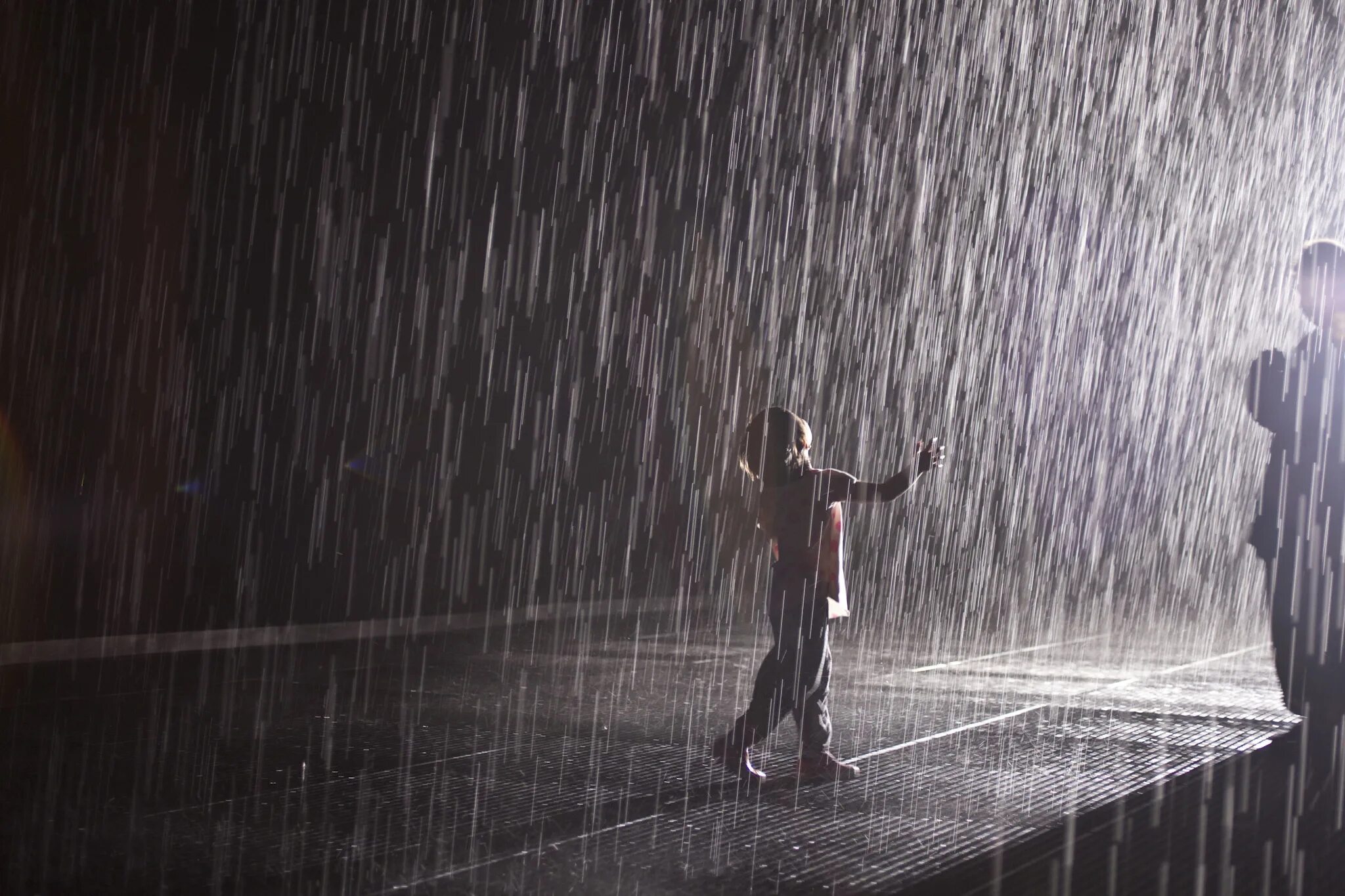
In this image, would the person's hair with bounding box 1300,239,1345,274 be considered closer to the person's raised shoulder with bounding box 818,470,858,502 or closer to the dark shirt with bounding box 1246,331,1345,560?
the dark shirt with bounding box 1246,331,1345,560

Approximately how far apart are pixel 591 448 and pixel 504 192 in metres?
3.50

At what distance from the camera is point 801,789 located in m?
4.80

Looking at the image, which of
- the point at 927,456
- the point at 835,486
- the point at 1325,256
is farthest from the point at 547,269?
the point at 1325,256

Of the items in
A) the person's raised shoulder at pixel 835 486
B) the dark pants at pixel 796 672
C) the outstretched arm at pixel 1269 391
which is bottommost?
the dark pants at pixel 796 672

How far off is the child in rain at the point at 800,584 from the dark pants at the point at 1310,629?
1.57m

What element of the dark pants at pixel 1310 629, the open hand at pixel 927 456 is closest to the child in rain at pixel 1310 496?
the dark pants at pixel 1310 629

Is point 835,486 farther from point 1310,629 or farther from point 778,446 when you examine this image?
point 1310,629

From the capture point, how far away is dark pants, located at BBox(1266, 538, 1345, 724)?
4922 millimetres

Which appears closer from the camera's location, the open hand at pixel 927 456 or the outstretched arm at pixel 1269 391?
the open hand at pixel 927 456

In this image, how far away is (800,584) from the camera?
16.2ft

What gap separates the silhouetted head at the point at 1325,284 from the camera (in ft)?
16.6

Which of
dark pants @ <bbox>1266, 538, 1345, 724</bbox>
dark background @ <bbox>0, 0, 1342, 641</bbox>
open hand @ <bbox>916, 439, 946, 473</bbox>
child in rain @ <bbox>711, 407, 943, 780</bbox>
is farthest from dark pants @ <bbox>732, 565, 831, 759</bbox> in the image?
Result: dark background @ <bbox>0, 0, 1342, 641</bbox>

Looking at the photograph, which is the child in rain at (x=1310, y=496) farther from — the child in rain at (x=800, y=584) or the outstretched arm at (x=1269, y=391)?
the child in rain at (x=800, y=584)

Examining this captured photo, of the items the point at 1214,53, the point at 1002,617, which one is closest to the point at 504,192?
the point at 1002,617
